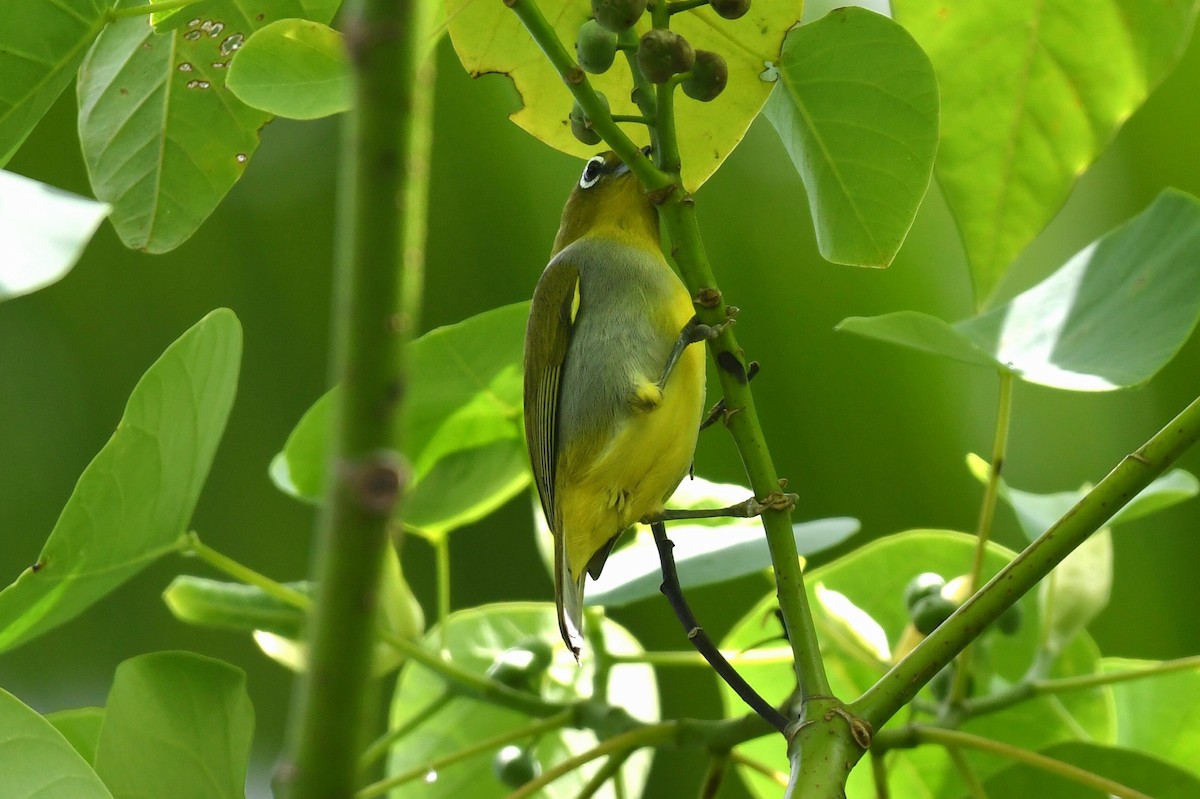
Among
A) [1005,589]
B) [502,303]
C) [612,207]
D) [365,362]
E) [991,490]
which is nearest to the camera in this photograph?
[365,362]

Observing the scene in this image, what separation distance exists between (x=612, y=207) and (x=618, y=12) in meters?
0.69

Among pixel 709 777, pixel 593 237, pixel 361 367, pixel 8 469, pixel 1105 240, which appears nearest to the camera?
pixel 361 367

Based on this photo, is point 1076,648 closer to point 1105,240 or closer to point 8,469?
point 1105,240

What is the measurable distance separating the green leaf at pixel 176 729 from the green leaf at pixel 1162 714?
822mm

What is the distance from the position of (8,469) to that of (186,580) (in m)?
3.39

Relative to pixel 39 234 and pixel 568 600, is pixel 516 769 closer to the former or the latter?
pixel 568 600

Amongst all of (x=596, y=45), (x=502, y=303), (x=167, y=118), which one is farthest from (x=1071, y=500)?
(x=502, y=303)

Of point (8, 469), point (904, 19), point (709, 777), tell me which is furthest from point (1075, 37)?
point (8, 469)

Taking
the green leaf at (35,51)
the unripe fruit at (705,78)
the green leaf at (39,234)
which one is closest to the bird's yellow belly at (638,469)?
the unripe fruit at (705,78)

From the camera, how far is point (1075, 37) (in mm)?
1066

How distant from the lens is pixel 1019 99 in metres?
1.07

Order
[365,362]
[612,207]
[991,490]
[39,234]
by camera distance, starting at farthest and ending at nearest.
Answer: [612,207]
[991,490]
[39,234]
[365,362]

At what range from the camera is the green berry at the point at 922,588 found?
45.2 inches

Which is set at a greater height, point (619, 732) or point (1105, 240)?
point (1105, 240)
